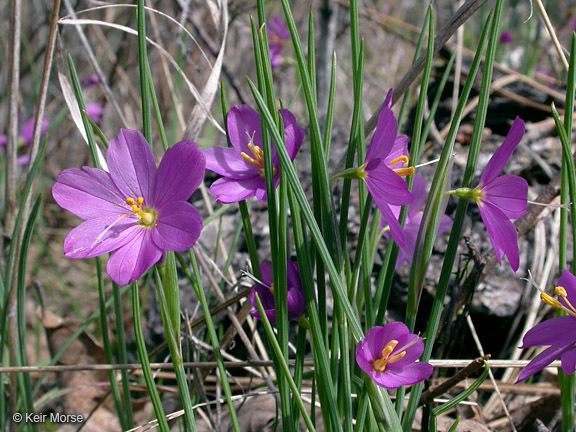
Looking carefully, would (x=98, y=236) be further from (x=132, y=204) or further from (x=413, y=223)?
(x=413, y=223)

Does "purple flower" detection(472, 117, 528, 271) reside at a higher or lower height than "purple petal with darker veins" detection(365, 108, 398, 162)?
lower

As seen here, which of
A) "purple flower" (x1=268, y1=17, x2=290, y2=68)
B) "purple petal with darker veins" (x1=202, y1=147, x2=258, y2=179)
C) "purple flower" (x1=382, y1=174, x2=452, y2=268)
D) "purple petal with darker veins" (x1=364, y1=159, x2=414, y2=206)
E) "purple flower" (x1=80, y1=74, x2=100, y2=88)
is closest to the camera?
"purple petal with darker veins" (x1=364, y1=159, x2=414, y2=206)

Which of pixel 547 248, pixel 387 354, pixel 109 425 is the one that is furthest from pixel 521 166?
pixel 109 425

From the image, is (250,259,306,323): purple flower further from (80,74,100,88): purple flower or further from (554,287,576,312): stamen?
(80,74,100,88): purple flower

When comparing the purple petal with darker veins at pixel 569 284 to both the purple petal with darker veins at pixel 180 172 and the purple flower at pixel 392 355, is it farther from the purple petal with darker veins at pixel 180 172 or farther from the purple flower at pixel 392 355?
the purple petal with darker veins at pixel 180 172

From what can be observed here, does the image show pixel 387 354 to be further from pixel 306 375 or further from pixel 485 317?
pixel 485 317

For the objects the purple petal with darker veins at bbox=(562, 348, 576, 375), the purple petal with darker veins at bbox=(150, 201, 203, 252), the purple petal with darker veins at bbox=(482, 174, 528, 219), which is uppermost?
the purple petal with darker veins at bbox=(482, 174, 528, 219)

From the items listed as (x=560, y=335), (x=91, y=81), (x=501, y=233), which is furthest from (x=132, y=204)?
(x=91, y=81)

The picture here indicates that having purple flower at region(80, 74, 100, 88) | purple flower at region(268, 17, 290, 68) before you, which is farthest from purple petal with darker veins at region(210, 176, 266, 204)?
purple flower at region(268, 17, 290, 68)
